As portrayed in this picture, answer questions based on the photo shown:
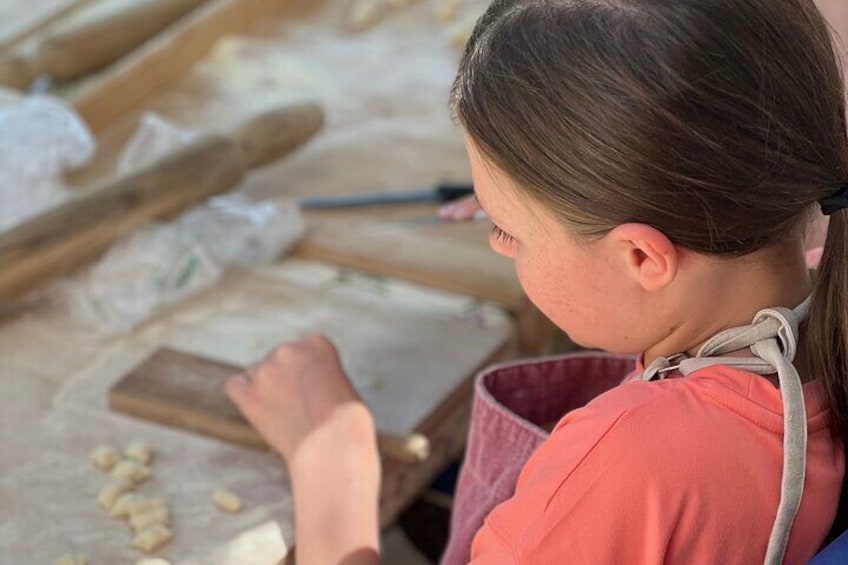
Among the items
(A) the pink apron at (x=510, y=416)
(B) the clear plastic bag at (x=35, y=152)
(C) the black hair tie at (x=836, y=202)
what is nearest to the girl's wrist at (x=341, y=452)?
(A) the pink apron at (x=510, y=416)

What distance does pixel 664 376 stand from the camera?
0.88m

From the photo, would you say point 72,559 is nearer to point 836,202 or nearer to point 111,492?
point 111,492

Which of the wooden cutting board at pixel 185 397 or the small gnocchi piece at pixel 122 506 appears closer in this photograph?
the small gnocchi piece at pixel 122 506

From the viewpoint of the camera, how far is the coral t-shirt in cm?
80

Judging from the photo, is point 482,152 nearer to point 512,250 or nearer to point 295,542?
point 512,250

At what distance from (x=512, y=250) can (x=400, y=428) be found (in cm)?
44

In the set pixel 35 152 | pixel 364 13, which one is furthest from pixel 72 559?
pixel 364 13

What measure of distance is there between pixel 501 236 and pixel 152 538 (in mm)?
459

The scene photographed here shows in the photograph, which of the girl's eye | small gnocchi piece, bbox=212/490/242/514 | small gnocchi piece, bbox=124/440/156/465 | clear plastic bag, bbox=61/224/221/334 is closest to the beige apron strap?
the girl's eye

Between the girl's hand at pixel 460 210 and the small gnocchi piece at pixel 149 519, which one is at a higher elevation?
the girl's hand at pixel 460 210

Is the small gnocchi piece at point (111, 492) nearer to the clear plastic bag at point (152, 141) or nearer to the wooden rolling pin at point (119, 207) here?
the wooden rolling pin at point (119, 207)

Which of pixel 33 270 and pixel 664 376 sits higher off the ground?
pixel 664 376

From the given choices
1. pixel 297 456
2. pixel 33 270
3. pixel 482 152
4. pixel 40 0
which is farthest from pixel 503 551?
pixel 40 0

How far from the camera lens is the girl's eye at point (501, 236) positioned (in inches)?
35.7
